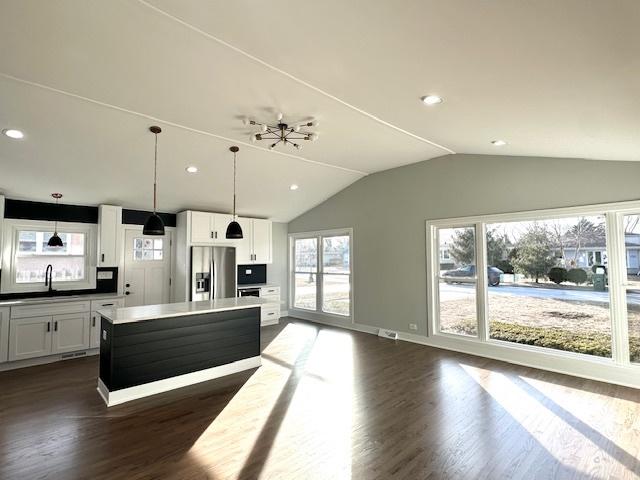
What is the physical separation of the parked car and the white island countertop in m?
2.95

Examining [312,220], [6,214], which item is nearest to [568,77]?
[312,220]

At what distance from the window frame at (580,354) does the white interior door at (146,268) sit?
196 inches

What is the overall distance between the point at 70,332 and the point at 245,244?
3243 millimetres

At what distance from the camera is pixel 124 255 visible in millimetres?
5891

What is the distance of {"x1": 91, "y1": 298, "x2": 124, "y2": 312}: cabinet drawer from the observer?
509 centimetres

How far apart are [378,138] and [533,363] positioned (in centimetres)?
355

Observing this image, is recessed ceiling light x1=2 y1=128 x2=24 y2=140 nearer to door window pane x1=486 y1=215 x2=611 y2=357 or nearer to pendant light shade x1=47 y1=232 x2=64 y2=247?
pendant light shade x1=47 y1=232 x2=64 y2=247

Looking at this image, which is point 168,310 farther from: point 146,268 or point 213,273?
point 146,268

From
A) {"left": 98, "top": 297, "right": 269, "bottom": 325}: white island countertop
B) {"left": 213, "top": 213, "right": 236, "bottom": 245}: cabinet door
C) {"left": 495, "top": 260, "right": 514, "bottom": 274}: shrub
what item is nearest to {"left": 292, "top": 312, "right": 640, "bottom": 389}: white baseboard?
{"left": 495, "top": 260, "right": 514, "bottom": 274}: shrub

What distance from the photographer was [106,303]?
5215 millimetres

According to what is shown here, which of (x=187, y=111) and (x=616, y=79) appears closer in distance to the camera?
(x=616, y=79)

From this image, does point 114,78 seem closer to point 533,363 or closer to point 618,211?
point 618,211

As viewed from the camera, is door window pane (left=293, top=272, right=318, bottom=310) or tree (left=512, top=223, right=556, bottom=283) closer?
tree (left=512, top=223, right=556, bottom=283)

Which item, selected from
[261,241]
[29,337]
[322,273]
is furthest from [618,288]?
[29,337]
